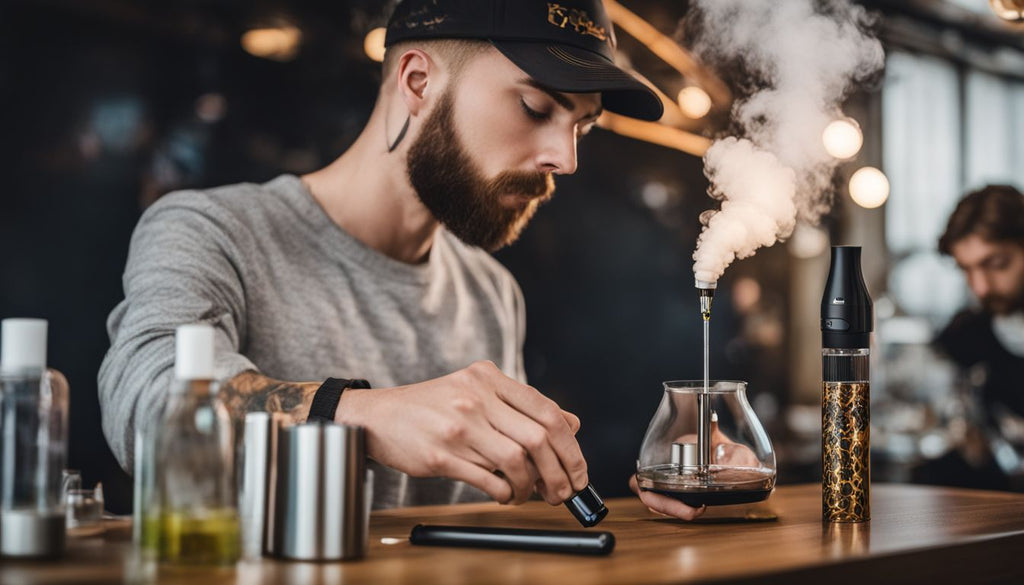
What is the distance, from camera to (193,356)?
0.90 metres

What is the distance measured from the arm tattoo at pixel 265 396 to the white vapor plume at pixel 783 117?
597mm

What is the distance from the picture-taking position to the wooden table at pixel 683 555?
0.83m

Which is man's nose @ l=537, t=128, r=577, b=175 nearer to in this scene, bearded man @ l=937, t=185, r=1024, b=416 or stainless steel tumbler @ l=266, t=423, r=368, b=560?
stainless steel tumbler @ l=266, t=423, r=368, b=560

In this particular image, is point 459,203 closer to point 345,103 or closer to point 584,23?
point 584,23

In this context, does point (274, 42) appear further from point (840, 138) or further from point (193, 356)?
point (193, 356)

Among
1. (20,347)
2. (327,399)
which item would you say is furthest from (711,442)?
(20,347)

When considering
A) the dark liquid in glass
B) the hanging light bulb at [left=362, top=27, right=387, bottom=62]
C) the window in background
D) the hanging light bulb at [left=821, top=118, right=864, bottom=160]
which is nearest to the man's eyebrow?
the hanging light bulb at [left=821, top=118, right=864, bottom=160]

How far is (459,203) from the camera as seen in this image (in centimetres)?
183

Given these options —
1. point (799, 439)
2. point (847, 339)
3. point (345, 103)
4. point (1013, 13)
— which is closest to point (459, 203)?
point (847, 339)

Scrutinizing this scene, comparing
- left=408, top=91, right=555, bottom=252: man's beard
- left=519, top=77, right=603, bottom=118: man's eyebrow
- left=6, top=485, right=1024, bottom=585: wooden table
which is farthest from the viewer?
left=408, top=91, right=555, bottom=252: man's beard

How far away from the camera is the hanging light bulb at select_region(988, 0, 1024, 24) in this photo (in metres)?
1.99

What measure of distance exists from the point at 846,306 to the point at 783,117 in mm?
444

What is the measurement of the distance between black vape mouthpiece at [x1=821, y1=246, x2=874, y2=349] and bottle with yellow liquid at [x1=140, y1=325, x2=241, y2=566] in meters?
0.79

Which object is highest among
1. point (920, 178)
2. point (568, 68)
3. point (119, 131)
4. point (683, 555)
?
point (920, 178)
